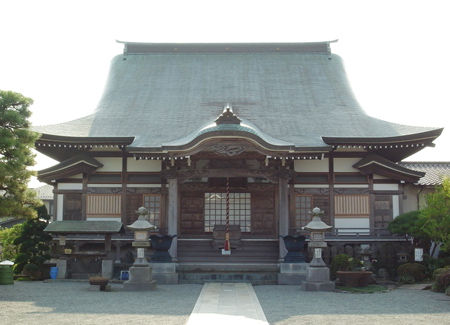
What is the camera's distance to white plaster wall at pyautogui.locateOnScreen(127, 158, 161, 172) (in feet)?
80.9

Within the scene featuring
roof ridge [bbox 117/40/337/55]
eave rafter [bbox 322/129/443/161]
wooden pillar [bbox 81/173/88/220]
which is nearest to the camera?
eave rafter [bbox 322/129/443/161]

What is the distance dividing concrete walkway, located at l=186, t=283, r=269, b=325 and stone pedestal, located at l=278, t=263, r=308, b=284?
2067 mm

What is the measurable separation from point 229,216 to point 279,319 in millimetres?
13326

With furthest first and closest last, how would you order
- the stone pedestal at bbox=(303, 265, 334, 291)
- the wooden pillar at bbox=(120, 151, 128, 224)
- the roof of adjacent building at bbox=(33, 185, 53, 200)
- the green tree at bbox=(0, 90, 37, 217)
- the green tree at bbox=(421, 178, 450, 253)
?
the roof of adjacent building at bbox=(33, 185, 53, 200) → the wooden pillar at bbox=(120, 151, 128, 224) → the green tree at bbox=(421, 178, 450, 253) → the stone pedestal at bbox=(303, 265, 334, 291) → the green tree at bbox=(0, 90, 37, 217)

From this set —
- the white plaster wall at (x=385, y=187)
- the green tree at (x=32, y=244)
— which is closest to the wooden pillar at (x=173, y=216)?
the green tree at (x=32, y=244)

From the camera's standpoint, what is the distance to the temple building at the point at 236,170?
2230 centimetres

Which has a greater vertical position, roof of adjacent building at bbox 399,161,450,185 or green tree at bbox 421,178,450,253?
roof of adjacent building at bbox 399,161,450,185

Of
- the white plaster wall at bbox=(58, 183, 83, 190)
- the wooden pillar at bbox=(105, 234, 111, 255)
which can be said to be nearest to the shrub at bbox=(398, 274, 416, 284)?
the wooden pillar at bbox=(105, 234, 111, 255)

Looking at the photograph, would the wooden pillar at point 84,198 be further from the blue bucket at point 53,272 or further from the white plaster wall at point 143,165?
the blue bucket at point 53,272

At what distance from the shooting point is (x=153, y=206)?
2452cm

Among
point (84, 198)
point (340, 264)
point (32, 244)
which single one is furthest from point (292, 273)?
point (32, 244)

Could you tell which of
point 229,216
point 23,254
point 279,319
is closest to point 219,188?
point 229,216

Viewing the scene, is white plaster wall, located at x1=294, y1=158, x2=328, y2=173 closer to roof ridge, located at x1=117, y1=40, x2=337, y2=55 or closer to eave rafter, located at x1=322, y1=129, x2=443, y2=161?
eave rafter, located at x1=322, y1=129, x2=443, y2=161

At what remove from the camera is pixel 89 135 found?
79.8 ft
